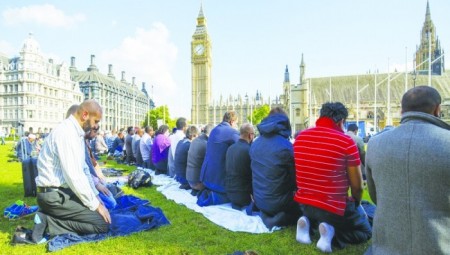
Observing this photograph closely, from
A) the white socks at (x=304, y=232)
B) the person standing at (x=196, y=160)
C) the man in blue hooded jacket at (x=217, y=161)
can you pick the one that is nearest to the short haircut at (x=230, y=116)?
the man in blue hooded jacket at (x=217, y=161)

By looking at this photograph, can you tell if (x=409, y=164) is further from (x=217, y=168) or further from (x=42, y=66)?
(x=42, y=66)

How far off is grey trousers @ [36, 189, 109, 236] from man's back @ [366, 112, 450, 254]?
3.75 metres

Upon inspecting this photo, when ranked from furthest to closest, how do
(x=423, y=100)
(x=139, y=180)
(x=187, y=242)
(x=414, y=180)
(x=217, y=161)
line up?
1. (x=139, y=180)
2. (x=217, y=161)
3. (x=187, y=242)
4. (x=423, y=100)
5. (x=414, y=180)

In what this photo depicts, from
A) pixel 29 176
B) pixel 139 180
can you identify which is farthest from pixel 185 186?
pixel 29 176

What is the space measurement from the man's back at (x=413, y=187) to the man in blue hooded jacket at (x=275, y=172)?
205cm

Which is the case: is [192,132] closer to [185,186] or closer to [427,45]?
[185,186]

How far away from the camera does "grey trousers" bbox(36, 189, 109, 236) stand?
4.29 metres

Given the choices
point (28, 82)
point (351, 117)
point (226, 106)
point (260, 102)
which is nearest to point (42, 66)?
point (28, 82)

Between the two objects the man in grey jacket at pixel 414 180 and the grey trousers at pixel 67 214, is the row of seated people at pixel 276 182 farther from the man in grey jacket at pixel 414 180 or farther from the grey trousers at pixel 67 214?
the grey trousers at pixel 67 214

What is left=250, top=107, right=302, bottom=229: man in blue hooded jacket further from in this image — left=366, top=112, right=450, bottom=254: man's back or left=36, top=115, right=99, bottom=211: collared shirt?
left=36, top=115, right=99, bottom=211: collared shirt

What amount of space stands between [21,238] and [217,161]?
3.60 meters

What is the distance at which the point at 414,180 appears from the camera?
252 centimetres

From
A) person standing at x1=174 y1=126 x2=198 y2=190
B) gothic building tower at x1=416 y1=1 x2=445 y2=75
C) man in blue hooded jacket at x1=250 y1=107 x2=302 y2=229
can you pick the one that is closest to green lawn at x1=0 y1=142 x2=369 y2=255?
man in blue hooded jacket at x1=250 y1=107 x2=302 y2=229

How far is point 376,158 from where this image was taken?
2.83 m
